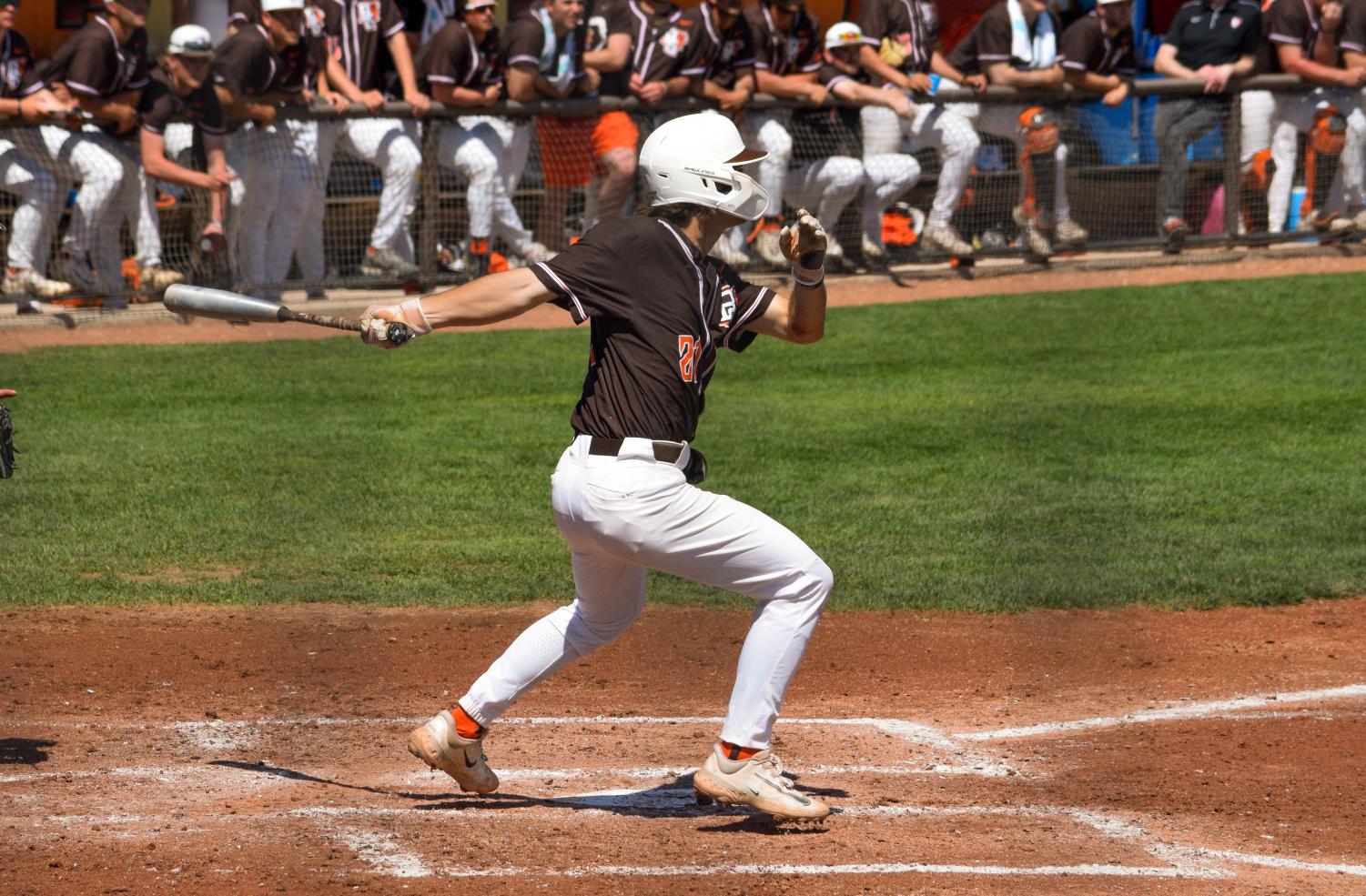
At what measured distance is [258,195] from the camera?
11.5 m

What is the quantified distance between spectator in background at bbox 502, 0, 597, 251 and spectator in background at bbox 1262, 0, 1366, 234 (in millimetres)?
5422

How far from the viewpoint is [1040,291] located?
44.2 ft

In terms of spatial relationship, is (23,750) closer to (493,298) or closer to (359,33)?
(493,298)

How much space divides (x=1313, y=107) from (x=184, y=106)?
8.28m

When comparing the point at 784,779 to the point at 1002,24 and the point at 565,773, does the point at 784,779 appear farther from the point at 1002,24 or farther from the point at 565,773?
the point at 1002,24

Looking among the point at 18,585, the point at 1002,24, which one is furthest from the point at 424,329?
the point at 1002,24

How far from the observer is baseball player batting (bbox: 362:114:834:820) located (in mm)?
4523

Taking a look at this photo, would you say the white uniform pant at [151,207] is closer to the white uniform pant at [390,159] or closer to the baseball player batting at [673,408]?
the white uniform pant at [390,159]

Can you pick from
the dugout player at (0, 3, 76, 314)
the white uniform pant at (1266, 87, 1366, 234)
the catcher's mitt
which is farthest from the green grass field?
the catcher's mitt

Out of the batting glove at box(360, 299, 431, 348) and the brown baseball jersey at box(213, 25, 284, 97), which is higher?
the brown baseball jersey at box(213, 25, 284, 97)

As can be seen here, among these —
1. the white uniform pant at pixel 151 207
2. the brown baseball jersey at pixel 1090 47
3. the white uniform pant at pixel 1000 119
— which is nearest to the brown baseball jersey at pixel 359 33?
the white uniform pant at pixel 151 207

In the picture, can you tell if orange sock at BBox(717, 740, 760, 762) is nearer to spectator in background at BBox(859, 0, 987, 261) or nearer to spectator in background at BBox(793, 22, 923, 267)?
spectator in background at BBox(793, 22, 923, 267)

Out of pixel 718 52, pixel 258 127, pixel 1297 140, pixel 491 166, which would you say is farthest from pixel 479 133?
pixel 1297 140

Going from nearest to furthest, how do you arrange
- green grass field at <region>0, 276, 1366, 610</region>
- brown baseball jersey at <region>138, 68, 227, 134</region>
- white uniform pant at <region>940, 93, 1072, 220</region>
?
green grass field at <region>0, 276, 1366, 610</region>
brown baseball jersey at <region>138, 68, 227, 134</region>
white uniform pant at <region>940, 93, 1072, 220</region>
